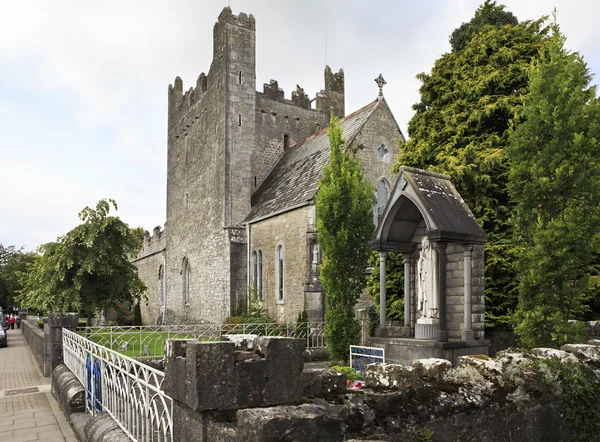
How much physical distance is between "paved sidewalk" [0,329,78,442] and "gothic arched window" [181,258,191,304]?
12997 millimetres

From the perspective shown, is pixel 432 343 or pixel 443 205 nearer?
Answer: pixel 432 343

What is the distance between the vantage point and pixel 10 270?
175 ft

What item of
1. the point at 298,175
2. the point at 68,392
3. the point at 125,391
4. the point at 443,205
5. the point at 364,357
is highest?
the point at 298,175

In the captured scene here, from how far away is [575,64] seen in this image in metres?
9.60

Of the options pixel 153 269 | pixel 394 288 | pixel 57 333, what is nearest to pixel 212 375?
pixel 57 333

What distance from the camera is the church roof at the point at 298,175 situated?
20016mm

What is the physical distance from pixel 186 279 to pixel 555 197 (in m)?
22.7

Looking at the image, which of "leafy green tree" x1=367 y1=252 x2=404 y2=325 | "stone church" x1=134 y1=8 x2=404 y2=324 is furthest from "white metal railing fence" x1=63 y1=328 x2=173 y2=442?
"stone church" x1=134 y1=8 x2=404 y2=324

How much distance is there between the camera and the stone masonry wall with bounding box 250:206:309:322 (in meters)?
19.1

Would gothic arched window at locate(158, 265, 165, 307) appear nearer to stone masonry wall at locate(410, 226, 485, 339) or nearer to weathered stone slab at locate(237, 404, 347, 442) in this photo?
stone masonry wall at locate(410, 226, 485, 339)

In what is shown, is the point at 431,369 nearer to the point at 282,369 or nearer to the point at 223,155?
the point at 282,369

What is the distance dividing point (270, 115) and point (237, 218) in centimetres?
626

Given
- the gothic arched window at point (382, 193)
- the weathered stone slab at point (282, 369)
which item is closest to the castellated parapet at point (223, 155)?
the gothic arched window at point (382, 193)

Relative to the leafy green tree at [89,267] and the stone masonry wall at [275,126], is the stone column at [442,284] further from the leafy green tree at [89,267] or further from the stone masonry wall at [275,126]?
the stone masonry wall at [275,126]
